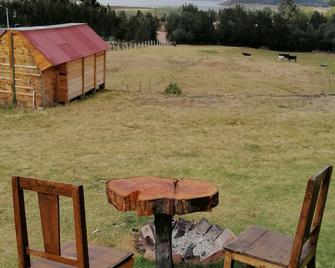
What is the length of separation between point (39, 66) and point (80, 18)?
4597cm

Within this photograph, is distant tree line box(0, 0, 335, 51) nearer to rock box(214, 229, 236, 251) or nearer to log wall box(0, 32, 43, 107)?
log wall box(0, 32, 43, 107)

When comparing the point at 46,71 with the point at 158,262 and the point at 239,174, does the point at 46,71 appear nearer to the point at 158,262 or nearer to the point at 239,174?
the point at 239,174

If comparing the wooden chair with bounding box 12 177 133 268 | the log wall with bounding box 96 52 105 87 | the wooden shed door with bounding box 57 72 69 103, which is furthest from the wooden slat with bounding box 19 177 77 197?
the log wall with bounding box 96 52 105 87

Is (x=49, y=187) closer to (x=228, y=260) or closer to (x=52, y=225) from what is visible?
(x=52, y=225)

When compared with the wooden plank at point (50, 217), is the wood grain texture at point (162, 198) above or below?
below

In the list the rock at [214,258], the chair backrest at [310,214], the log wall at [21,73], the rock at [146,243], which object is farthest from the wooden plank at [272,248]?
the log wall at [21,73]

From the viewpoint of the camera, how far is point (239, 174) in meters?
9.85

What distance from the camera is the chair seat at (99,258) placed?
12.7ft

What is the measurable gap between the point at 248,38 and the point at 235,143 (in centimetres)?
5629

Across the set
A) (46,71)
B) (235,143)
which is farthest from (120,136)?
(46,71)

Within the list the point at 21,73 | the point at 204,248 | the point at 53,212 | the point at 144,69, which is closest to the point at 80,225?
the point at 53,212

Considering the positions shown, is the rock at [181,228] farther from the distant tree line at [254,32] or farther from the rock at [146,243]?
the distant tree line at [254,32]

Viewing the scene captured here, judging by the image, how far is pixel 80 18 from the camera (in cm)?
6194

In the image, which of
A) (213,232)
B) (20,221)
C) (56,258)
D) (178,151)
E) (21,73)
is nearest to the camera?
(56,258)
